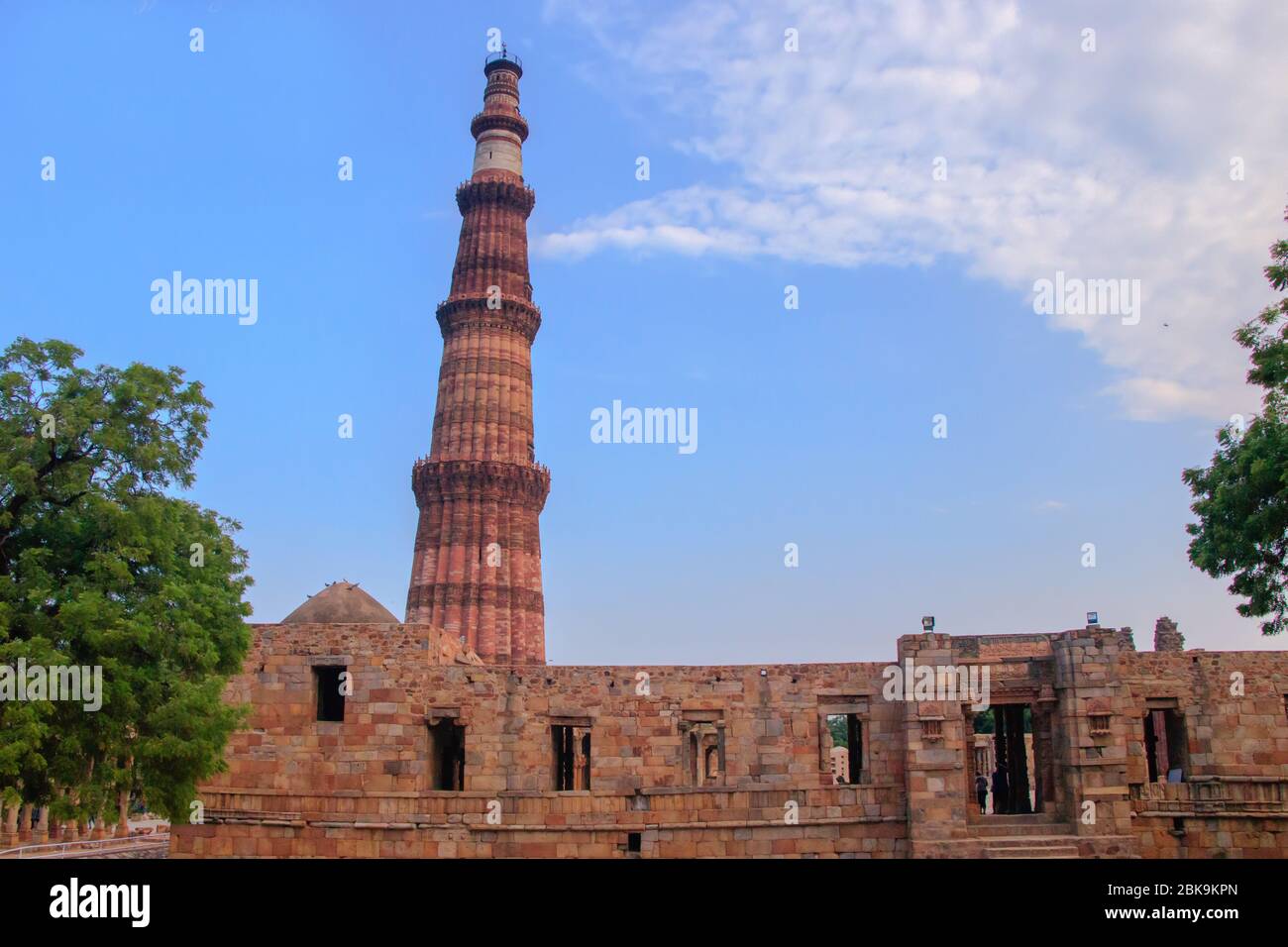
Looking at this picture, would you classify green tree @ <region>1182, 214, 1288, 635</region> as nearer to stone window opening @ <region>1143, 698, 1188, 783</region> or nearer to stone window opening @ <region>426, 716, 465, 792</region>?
stone window opening @ <region>1143, 698, 1188, 783</region>

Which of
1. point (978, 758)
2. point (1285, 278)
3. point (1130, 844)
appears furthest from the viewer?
point (978, 758)

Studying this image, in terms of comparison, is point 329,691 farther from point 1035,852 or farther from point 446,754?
point 1035,852

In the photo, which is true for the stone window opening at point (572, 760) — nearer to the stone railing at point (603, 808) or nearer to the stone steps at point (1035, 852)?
the stone railing at point (603, 808)

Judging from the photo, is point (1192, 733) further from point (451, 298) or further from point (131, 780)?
point (451, 298)

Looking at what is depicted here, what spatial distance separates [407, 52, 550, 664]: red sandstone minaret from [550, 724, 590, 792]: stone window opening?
8987 mm

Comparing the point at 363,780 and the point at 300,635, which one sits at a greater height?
the point at 300,635

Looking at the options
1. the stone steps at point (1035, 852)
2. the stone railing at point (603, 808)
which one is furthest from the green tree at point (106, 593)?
the stone steps at point (1035, 852)

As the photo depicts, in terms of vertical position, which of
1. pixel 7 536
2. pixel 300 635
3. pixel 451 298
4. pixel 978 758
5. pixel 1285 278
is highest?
pixel 451 298

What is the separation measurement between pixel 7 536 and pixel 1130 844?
19.9 meters

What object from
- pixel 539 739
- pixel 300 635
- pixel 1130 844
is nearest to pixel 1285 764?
pixel 1130 844

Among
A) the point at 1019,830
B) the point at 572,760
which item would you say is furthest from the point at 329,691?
the point at 1019,830

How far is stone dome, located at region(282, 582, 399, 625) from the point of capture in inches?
1091

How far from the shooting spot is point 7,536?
681 inches
